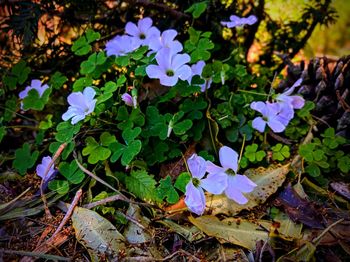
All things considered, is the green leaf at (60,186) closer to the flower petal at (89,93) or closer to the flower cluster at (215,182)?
the flower petal at (89,93)

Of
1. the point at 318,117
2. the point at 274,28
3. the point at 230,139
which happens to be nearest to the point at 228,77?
the point at 230,139

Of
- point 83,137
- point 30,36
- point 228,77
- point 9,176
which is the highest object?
point 30,36

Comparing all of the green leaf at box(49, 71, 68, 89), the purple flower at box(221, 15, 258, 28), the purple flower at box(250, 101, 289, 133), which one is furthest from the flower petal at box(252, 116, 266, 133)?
the green leaf at box(49, 71, 68, 89)

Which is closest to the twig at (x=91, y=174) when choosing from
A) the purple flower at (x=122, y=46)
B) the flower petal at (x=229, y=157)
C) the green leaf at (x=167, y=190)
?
the green leaf at (x=167, y=190)

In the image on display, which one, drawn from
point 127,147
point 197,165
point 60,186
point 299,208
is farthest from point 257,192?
point 60,186

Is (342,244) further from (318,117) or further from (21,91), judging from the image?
(21,91)

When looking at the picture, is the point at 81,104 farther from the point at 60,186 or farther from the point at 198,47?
the point at 198,47
